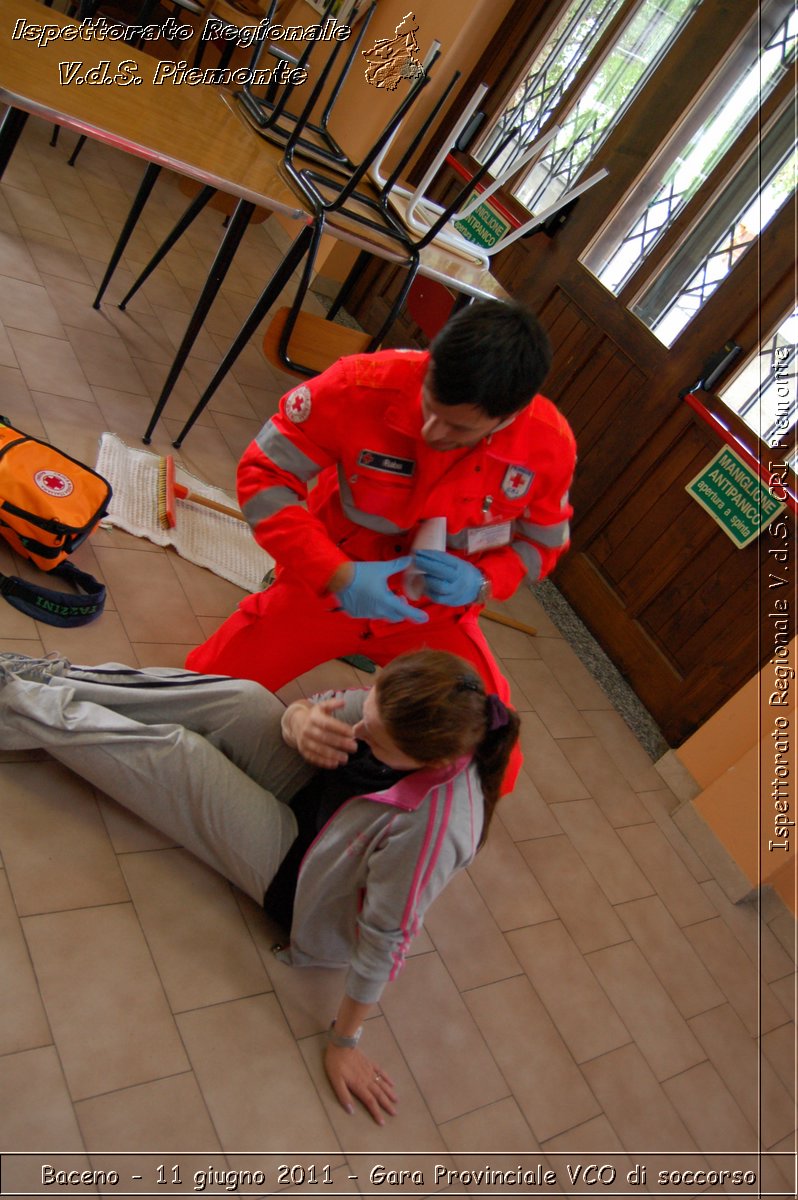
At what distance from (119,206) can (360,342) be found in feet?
5.75

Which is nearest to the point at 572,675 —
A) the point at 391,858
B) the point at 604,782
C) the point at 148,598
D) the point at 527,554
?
the point at 604,782

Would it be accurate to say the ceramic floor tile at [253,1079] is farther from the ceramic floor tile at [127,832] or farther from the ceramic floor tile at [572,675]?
the ceramic floor tile at [572,675]

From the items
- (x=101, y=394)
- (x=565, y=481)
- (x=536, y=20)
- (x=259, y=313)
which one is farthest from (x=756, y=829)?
(x=536, y=20)

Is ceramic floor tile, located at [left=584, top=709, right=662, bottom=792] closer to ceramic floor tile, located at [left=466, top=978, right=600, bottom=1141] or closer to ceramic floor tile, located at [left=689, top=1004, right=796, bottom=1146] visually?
ceramic floor tile, located at [left=689, top=1004, right=796, bottom=1146]

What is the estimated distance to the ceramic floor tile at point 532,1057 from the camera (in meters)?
1.87

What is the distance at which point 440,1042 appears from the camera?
6.13 feet

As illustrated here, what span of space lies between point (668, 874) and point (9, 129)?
280cm

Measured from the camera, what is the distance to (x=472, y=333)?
5.05 ft

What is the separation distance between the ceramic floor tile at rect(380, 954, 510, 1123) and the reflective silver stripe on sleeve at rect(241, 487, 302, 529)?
1.03 meters

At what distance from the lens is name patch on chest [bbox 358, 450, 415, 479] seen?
187cm

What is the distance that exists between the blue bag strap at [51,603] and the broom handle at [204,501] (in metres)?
0.60

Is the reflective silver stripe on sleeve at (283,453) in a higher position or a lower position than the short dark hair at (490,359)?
lower

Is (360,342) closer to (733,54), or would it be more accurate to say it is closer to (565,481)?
(565,481)

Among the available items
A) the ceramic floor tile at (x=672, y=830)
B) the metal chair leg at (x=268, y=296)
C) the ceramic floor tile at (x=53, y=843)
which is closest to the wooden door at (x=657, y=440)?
the ceramic floor tile at (x=672, y=830)
